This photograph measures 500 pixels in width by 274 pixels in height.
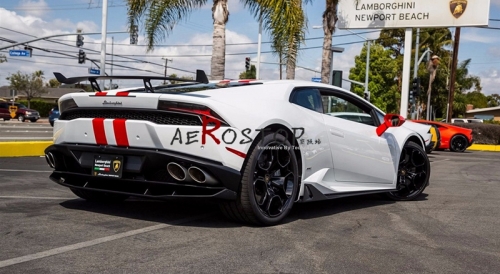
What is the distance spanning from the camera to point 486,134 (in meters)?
27.0

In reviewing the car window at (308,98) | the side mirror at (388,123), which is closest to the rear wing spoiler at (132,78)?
the car window at (308,98)

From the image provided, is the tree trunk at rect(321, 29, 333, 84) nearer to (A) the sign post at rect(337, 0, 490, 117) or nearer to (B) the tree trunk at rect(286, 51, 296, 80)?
(B) the tree trunk at rect(286, 51, 296, 80)

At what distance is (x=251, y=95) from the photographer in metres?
4.73

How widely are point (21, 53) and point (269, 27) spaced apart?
27.4 metres

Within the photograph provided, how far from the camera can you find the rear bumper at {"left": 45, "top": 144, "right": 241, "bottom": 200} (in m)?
4.30

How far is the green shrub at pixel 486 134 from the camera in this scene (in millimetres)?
26875

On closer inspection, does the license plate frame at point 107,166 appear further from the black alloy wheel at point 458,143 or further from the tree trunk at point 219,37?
the black alloy wheel at point 458,143

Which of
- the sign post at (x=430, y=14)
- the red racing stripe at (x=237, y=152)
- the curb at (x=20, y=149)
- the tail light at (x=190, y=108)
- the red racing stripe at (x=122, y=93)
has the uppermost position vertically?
the sign post at (x=430, y=14)

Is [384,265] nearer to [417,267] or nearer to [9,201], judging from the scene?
[417,267]

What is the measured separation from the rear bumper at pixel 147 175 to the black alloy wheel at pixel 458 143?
61.4ft

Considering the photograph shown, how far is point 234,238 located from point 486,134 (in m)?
A: 25.5

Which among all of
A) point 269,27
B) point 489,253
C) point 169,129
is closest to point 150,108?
point 169,129

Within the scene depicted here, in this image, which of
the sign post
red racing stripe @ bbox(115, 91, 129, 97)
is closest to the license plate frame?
red racing stripe @ bbox(115, 91, 129, 97)

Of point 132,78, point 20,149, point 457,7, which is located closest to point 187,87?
point 132,78
